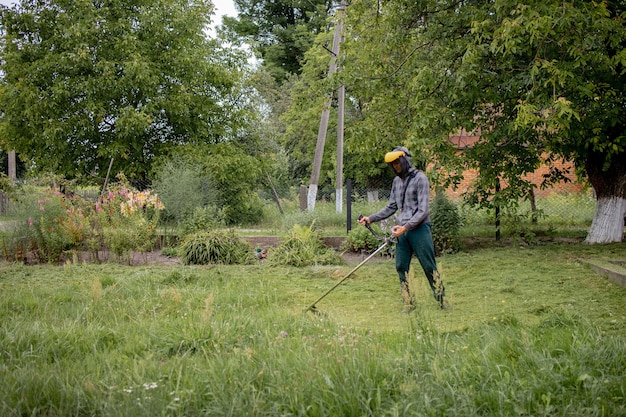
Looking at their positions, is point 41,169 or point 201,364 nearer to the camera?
point 201,364

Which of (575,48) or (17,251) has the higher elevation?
(575,48)

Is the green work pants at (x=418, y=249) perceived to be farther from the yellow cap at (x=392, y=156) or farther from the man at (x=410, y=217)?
the yellow cap at (x=392, y=156)

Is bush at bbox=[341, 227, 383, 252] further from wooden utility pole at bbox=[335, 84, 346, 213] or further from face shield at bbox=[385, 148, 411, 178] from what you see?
wooden utility pole at bbox=[335, 84, 346, 213]

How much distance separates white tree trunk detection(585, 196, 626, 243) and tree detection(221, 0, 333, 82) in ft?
78.2

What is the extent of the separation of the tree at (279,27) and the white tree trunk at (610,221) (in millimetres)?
23830

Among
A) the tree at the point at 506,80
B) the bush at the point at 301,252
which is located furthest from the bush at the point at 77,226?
the tree at the point at 506,80

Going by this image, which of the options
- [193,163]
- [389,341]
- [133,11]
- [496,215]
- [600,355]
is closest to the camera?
[600,355]

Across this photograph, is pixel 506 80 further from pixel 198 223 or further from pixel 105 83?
pixel 105 83

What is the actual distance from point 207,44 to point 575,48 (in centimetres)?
1418

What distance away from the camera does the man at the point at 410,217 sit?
20.9ft

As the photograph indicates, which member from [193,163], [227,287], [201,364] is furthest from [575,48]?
[193,163]

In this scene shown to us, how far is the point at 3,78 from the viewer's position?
60.7 ft

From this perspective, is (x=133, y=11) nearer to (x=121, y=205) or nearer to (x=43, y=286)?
(x=121, y=205)

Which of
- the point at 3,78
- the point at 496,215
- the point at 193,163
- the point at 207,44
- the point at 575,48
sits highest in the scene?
the point at 207,44
